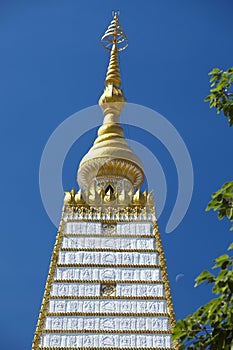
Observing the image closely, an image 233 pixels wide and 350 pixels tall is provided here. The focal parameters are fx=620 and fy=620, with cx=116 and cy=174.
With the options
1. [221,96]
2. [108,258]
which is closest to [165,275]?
[108,258]

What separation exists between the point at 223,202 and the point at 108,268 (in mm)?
15521

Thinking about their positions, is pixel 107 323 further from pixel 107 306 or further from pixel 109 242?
pixel 109 242

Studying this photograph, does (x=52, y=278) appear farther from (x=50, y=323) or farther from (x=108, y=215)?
(x=108, y=215)

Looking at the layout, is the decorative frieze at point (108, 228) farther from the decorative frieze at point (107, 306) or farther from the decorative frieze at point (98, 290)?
the decorative frieze at point (107, 306)

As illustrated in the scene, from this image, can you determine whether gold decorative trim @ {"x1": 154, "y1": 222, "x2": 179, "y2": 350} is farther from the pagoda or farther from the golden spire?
the golden spire

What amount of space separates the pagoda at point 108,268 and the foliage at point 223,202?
13.7 m

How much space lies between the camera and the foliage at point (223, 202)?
8370 millimetres

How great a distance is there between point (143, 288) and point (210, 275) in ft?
49.5

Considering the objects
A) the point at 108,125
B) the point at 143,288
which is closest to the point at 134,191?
the point at 108,125

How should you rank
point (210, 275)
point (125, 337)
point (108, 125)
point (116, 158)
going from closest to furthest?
point (210, 275), point (125, 337), point (116, 158), point (108, 125)

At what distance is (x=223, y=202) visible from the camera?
28.1 ft

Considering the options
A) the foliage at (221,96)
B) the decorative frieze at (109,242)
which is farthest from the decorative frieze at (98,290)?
the foliage at (221,96)

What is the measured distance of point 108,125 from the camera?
30078 mm

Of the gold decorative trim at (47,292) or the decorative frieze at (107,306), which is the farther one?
the decorative frieze at (107,306)
